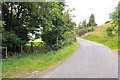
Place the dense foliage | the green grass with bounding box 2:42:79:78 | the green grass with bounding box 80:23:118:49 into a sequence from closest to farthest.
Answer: the green grass with bounding box 2:42:79:78
the dense foliage
the green grass with bounding box 80:23:118:49

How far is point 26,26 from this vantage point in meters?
8.84

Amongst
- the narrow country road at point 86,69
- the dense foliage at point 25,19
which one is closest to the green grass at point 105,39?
the narrow country road at point 86,69

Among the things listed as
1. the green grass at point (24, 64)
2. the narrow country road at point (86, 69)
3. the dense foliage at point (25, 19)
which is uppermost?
the dense foliage at point (25, 19)

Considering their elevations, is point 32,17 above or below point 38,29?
above

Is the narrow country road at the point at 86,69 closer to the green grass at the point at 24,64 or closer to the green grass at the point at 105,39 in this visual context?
the green grass at the point at 24,64

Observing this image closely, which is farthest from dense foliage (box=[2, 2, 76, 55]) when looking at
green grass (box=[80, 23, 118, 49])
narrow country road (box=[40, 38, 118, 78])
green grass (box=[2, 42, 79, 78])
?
green grass (box=[80, 23, 118, 49])

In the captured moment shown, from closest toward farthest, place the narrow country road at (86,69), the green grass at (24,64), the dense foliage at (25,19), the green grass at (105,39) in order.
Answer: the narrow country road at (86,69) < the green grass at (24,64) < the dense foliage at (25,19) < the green grass at (105,39)

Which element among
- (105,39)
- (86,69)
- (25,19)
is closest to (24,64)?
(86,69)

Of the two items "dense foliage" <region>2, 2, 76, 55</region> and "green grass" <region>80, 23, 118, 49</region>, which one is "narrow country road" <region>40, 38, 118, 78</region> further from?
"green grass" <region>80, 23, 118, 49</region>

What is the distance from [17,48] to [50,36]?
4.14 metres

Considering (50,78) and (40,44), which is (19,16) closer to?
(40,44)

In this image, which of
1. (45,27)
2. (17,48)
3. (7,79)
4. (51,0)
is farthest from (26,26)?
(7,79)

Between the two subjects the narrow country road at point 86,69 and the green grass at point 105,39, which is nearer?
the narrow country road at point 86,69

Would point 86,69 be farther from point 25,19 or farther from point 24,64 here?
point 25,19
